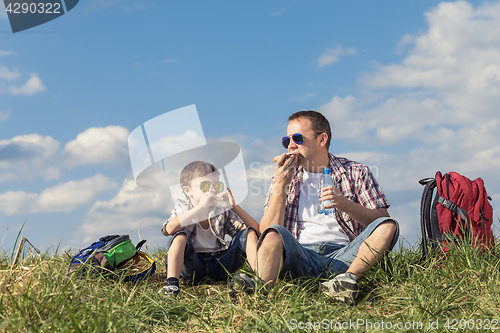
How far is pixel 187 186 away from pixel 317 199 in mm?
1771

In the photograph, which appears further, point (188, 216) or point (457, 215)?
point (188, 216)

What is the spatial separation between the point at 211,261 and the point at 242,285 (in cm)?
154

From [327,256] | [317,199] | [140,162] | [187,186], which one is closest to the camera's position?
[327,256]

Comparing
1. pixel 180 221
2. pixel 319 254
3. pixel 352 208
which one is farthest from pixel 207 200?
pixel 352 208

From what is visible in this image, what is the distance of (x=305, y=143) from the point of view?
510 centimetres

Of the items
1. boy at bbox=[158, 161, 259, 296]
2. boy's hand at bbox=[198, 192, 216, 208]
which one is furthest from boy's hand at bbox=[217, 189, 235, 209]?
boy's hand at bbox=[198, 192, 216, 208]

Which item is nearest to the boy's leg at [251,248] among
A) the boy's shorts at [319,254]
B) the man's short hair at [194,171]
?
the boy's shorts at [319,254]

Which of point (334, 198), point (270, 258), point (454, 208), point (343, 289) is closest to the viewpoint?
point (343, 289)

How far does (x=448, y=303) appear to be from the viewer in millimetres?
3590

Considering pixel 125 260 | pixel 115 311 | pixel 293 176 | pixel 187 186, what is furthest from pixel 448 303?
pixel 125 260

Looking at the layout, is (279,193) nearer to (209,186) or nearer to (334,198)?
(334,198)

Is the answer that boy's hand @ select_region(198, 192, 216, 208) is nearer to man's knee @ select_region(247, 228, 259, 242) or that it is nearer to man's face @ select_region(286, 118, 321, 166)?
man's knee @ select_region(247, 228, 259, 242)

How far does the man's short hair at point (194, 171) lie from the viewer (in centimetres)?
526

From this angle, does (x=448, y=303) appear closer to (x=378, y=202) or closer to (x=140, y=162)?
(x=378, y=202)
